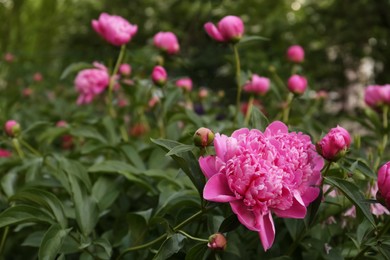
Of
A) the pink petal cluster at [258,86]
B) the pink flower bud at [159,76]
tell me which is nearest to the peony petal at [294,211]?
the pink flower bud at [159,76]

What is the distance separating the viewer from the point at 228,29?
1061 mm

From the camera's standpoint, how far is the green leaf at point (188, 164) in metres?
0.68

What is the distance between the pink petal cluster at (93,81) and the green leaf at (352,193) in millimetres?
818

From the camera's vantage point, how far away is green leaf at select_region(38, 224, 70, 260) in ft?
2.39

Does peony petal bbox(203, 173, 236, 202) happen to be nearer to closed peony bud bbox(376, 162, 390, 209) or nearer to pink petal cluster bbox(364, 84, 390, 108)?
closed peony bud bbox(376, 162, 390, 209)

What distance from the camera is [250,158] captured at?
63 cm

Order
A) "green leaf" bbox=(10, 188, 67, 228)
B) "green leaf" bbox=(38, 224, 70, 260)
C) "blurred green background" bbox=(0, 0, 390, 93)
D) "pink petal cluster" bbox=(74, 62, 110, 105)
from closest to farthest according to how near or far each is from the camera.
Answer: "green leaf" bbox=(38, 224, 70, 260) → "green leaf" bbox=(10, 188, 67, 228) → "pink petal cluster" bbox=(74, 62, 110, 105) → "blurred green background" bbox=(0, 0, 390, 93)

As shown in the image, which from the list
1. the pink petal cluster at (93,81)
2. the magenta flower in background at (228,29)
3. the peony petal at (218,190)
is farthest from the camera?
the pink petal cluster at (93,81)

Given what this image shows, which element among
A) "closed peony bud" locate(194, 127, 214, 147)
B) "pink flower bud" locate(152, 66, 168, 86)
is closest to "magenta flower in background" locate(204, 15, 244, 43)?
"pink flower bud" locate(152, 66, 168, 86)

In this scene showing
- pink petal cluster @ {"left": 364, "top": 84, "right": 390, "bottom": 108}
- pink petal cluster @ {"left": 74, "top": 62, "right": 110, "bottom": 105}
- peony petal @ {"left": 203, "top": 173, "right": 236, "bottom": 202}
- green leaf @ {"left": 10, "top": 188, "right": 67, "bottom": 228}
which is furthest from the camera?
pink petal cluster @ {"left": 74, "top": 62, "right": 110, "bottom": 105}

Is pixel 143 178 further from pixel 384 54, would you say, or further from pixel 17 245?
pixel 384 54

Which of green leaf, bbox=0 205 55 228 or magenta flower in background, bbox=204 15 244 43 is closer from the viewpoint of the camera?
green leaf, bbox=0 205 55 228

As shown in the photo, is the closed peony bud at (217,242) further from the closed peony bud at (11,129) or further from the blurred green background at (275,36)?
the blurred green background at (275,36)

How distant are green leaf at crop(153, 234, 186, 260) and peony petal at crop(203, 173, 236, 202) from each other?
12 centimetres
